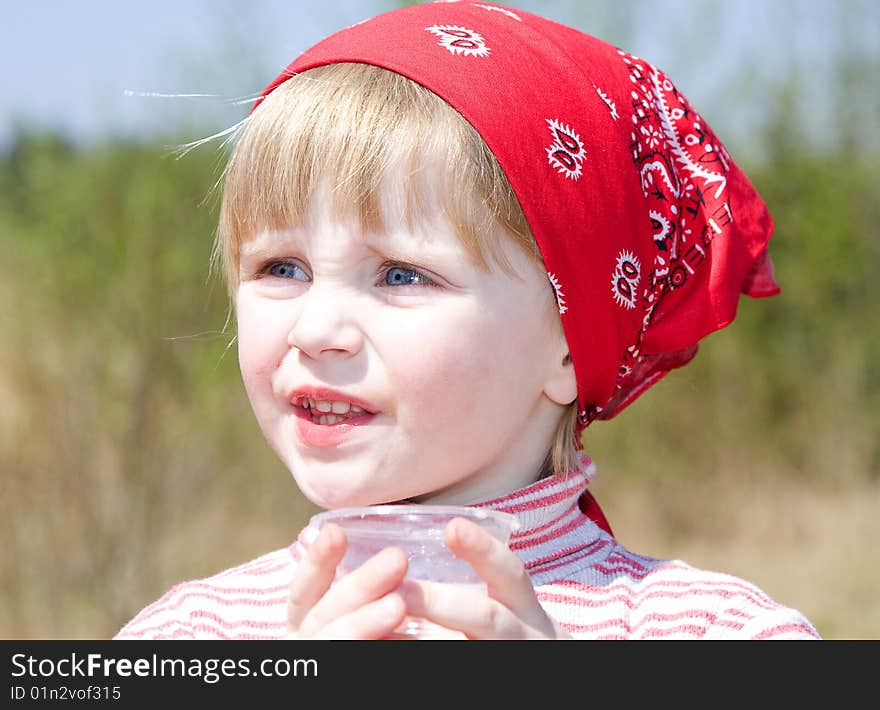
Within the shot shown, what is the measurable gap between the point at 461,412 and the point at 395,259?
0.28 meters

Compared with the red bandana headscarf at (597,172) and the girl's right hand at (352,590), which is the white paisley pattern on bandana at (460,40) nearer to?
the red bandana headscarf at (597,172)

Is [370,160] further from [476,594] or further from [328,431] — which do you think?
[476,594]

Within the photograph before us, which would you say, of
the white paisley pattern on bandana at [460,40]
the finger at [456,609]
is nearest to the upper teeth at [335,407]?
the finger at [456,609]

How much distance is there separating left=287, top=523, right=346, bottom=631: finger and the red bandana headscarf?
741mm

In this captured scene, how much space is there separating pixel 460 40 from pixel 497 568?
1.06m

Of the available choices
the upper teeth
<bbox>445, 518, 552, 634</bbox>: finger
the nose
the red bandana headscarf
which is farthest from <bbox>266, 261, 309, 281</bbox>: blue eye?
<bbox>445, 518, 552, 634</bbox>: finger

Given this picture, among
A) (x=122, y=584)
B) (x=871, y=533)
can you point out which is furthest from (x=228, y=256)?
(x=871, y=533)

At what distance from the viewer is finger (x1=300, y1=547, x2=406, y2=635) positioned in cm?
152

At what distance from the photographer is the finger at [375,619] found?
1514 mm

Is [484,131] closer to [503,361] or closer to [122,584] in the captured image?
[503,361]

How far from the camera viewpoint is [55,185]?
6.27 m

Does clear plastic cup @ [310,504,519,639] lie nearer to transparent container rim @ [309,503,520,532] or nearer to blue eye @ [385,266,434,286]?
transparent container rim @ [309,503,520,532]

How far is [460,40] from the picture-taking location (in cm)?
216

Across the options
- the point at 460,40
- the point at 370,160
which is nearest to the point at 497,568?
the point at 370,160
